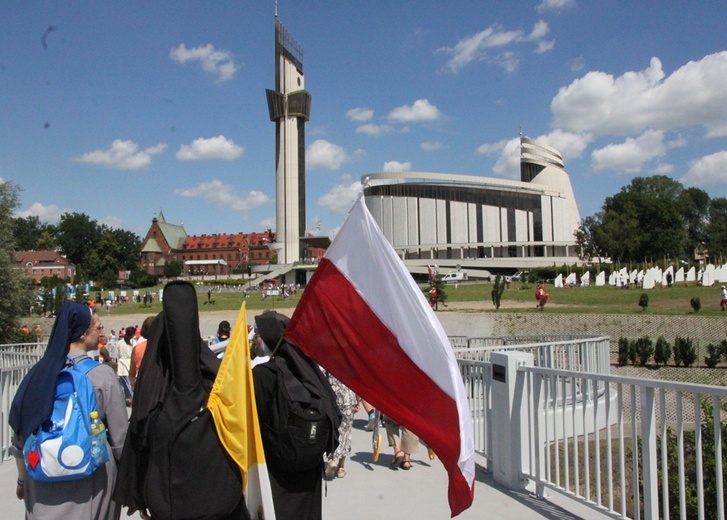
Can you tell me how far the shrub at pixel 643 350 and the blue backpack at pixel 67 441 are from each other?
22.0m

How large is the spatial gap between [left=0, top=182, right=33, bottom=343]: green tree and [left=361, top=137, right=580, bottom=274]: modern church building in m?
82.6

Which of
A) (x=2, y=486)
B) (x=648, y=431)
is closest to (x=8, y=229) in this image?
(x=2, y=486)

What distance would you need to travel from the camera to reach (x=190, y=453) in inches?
115

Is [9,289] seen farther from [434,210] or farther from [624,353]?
[434,210]

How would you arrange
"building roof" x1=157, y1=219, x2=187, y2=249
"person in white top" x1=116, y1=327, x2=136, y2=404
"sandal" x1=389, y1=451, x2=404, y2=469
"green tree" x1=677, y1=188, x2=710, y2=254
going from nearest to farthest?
"sandal" x1=389, y1=451, x2=404, y2=469, "person in white top" x1=116, y1=327, x2=136, y2=404, "green tree" x1=677, y1=188, x2=710, y2=254, "building roof" x1=157, y1=219, x2=187, y2=249

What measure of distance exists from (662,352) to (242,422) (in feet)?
71.4

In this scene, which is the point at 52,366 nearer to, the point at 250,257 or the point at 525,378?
the point at 525,378

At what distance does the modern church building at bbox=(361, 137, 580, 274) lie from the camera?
104438 mm

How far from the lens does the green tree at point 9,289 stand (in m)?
21.4

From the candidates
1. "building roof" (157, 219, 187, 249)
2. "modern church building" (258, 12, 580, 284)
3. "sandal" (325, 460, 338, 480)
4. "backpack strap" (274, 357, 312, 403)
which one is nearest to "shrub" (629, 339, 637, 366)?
"sandal" (325, 460, 338, 480)

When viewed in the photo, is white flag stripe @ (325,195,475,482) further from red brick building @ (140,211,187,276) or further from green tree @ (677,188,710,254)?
red brick building @ (140,211,187,276)

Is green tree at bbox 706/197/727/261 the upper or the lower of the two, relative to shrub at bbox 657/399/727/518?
upper

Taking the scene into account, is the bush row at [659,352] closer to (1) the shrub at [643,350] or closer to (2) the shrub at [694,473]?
(1) the shrub at [643,350]

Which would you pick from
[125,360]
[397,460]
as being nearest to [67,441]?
[397,460]
